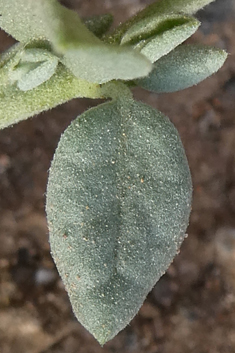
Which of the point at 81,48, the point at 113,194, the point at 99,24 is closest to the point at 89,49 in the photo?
the point at 81,48

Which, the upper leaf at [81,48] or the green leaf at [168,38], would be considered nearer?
the upper leaf at [81,48]

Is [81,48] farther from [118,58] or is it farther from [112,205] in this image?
[112,205]

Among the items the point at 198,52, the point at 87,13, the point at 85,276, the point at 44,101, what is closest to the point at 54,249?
the point at 85,276

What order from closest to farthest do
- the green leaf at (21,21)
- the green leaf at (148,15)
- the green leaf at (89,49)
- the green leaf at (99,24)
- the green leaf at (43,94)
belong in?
the green leaf at (89,49) < the green leaf at (21,21) < the green leaf at (148,15) < the green leaf at (43,94) < the green leaf at (99,24)

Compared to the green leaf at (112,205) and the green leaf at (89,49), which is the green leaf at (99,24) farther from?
the green leaf at (89,49)

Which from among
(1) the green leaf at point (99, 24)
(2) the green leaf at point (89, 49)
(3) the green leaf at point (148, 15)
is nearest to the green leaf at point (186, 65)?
(3) the green leaf at point (148, 15)

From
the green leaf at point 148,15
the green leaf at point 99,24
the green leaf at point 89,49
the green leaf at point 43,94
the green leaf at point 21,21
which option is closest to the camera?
the green leaf at point 89,49

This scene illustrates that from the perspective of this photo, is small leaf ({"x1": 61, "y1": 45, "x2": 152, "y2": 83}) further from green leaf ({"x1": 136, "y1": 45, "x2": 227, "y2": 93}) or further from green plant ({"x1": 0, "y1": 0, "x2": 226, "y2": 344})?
green leaf ({"x1": 136, "y1": 45, "x2": 227, "y2": 93})
